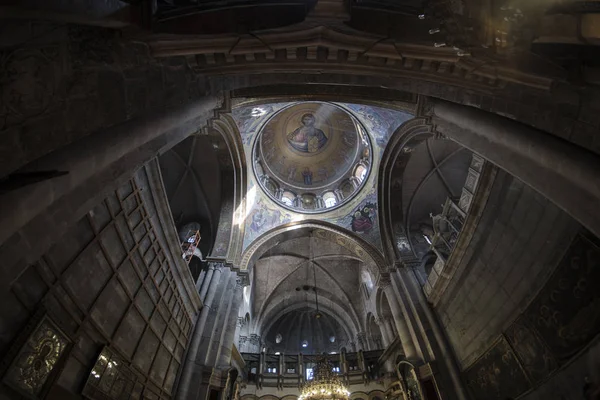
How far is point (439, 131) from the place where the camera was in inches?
262

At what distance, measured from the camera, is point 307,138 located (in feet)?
59.9

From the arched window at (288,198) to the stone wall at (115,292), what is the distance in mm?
8707

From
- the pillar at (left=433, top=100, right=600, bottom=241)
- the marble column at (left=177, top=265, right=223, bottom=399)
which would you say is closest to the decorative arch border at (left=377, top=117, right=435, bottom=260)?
the pillar at (left=433, top=100, right=600, bottom=241)

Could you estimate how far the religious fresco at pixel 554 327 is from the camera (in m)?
4.44

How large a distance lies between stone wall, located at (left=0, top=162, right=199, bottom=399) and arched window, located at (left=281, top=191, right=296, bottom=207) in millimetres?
8707

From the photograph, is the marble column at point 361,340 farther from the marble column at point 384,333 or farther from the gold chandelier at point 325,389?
the gold chandelier at point 325,389

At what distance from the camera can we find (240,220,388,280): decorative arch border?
504 inches

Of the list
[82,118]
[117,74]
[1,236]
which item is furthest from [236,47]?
[1,236]

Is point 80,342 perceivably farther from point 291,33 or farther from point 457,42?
point 457,42

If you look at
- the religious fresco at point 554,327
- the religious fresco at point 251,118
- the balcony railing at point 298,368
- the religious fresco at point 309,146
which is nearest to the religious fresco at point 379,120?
the religious fresco at point 309,146

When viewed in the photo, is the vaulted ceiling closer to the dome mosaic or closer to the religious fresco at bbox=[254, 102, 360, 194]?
the dome mosaic

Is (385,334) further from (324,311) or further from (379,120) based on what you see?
(379,120)

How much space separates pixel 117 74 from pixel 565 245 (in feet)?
25.4

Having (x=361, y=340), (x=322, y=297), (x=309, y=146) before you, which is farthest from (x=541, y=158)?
(x=322, y=297)
